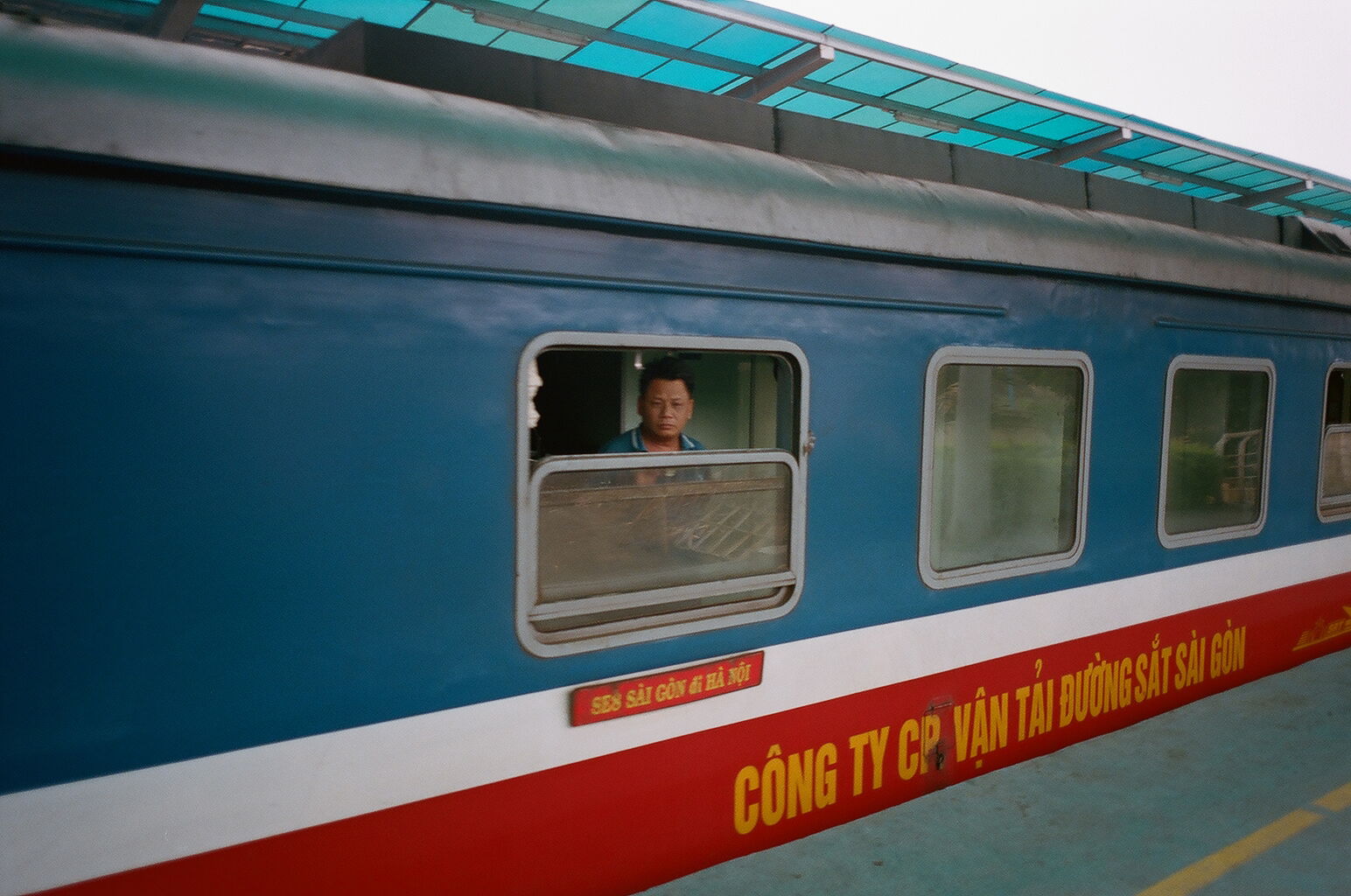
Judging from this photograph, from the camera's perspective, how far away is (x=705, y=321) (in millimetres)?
2414

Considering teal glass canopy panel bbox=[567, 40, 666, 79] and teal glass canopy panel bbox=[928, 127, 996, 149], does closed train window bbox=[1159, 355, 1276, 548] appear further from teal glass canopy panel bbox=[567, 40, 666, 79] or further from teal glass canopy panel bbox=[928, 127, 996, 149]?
teal glass canopy panel bbox=[928, 127, 996, 149]

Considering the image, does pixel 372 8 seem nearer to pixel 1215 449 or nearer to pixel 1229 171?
pixel 1215 449

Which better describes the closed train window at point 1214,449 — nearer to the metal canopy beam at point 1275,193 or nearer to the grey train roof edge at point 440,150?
the grey train roof edge at point 440,150

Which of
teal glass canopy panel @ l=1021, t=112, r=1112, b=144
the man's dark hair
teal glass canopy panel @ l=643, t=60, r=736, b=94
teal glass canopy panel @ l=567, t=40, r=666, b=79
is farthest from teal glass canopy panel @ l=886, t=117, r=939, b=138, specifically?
the man's dark hair

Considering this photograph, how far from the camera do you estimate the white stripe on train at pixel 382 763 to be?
5.40ft

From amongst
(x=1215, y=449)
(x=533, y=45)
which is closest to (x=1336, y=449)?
(x=1215, y=449)

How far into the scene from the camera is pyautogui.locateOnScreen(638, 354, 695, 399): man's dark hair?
250 cm

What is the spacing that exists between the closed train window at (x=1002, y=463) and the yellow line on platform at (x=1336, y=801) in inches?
45.6

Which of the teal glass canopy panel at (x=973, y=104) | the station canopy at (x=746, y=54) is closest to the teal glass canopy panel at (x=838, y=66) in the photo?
the station canopy at (x=746, y=54)

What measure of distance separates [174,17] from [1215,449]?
835 cm

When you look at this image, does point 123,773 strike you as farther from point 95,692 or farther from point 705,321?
point 705,321

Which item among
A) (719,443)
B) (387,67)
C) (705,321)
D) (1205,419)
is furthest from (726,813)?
(1205,419)

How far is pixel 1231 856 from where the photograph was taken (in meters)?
2.83

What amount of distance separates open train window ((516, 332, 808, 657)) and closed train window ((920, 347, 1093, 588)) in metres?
0.60
